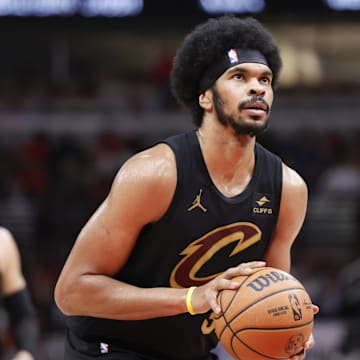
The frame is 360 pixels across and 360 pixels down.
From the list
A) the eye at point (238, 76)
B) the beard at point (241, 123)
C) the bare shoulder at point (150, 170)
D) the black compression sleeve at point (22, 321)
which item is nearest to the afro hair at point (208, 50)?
the eye at point (238, 76)

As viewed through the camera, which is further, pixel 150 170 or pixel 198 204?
pixel 198 204

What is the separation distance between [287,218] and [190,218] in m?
0.53

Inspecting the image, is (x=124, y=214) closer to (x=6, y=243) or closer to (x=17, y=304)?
(x=17, y=304)

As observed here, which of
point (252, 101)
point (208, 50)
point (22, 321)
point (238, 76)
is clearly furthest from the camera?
point (22, 321)

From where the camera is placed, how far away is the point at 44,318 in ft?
31.7

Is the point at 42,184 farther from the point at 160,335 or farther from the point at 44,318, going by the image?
the point at 160,335

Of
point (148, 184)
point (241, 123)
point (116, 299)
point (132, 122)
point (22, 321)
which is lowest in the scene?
point (132, 122)

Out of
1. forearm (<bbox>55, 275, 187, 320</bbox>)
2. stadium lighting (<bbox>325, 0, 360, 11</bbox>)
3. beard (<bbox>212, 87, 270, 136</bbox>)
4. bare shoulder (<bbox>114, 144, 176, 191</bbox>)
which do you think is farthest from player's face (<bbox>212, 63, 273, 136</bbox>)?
stadium lighting (<bbox>325, 0, 360, 11</bbox>)

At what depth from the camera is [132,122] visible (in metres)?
11.7

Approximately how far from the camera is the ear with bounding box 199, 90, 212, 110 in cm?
394

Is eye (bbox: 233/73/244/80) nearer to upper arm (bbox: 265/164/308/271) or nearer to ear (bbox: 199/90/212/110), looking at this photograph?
ear (bbox: 199/90/212/110)

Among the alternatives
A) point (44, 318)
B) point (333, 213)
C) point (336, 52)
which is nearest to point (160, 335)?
point (44, 318)

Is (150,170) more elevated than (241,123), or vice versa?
(241,123)

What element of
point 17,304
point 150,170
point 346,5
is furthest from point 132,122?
point 150,170
